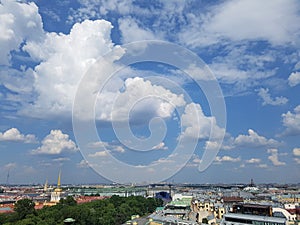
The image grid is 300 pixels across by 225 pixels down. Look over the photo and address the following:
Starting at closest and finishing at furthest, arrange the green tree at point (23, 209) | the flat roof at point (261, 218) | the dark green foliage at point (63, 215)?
the flat roof at point (261, 218) → the dark green foliage at point (63, 215) → the green tree at point (23, 209)

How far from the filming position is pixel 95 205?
162 ft

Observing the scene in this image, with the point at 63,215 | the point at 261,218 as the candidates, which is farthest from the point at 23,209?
the point at 261,218

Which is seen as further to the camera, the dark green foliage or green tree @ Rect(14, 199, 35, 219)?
green tree @ Rect(14, 199, 35, 219)

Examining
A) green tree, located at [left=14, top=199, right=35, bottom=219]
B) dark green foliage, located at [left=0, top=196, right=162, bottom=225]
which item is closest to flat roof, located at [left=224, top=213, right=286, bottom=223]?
dark green foliage, located at [left=0, top=196, right=162, bottom=225]

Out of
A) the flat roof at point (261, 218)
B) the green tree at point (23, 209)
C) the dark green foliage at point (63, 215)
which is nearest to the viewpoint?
the flat roof at point (261, 218)

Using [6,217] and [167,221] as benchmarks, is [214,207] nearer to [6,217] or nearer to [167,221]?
[167,221]

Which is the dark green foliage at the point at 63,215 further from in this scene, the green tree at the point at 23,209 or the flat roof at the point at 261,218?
the flat roof at the point at 261,218

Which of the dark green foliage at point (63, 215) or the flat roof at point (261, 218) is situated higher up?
the flat roof at point (261, 218)

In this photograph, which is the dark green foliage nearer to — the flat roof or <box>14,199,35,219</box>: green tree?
<box>14,199,35,219</box>: green tree

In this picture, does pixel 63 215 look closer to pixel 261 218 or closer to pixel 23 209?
pixel 23 209

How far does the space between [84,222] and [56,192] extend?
4792 cm

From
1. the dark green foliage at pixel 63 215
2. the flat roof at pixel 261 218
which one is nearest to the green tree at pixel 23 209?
the dark green foliage at pixel 63 215

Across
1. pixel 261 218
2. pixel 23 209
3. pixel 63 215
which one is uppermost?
pixel 261 218

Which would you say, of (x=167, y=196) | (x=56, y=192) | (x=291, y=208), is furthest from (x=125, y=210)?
(x=167, y=196)
